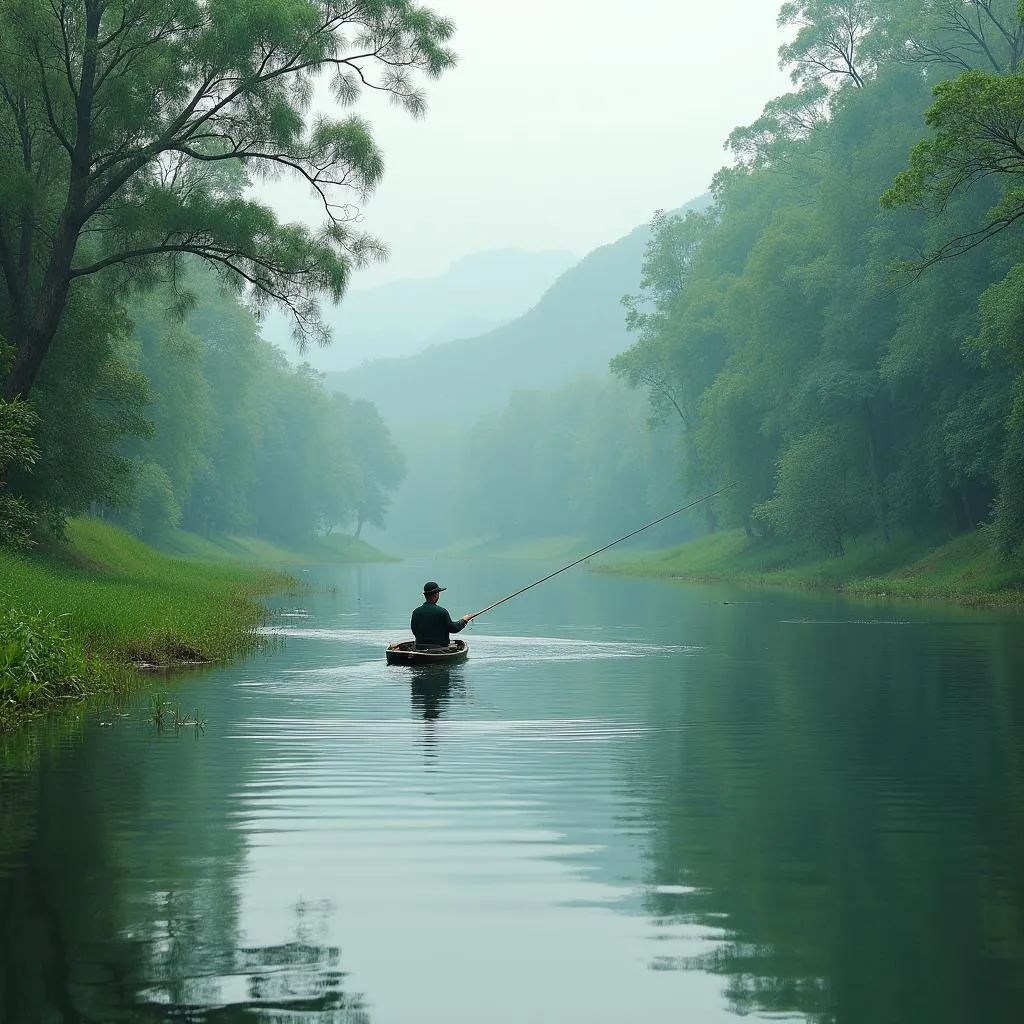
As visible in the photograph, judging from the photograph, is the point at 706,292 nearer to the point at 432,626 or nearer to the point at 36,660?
the point at 432,626

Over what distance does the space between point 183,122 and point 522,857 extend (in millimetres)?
24912

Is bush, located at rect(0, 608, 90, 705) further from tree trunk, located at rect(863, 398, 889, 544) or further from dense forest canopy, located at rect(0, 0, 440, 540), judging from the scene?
tree trunk, located at rect(863, 398, 889, 544)

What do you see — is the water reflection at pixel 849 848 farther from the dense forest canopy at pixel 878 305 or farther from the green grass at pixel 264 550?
the green grass at pixel 264 550

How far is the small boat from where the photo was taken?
24594 millimetres

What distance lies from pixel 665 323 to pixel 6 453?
69.0 meters

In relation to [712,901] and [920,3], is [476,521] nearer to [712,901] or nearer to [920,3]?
[920,3]

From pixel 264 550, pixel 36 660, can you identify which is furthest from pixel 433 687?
pixel 264 550

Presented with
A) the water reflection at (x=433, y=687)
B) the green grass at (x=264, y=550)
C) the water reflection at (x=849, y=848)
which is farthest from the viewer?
the green grass at (x=264, y=550)

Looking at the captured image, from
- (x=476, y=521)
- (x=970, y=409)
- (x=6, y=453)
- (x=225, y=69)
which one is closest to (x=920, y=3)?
(x=970, y=409)

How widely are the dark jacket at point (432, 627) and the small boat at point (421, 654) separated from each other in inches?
7.2

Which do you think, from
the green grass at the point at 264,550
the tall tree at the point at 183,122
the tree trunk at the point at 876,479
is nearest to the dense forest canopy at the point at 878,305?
the tree trunk at the point at 876,479

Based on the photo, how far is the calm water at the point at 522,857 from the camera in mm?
7328

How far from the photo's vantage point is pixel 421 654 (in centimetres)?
2459

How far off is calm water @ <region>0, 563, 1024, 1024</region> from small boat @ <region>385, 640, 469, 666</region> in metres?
2.11
